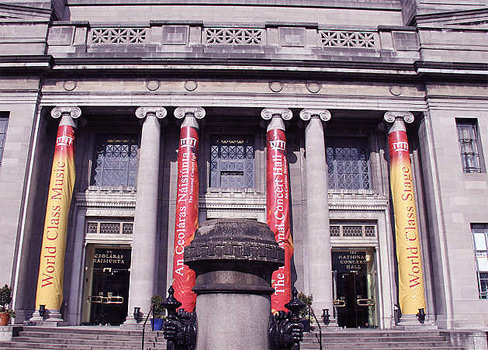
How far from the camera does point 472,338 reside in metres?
12.7

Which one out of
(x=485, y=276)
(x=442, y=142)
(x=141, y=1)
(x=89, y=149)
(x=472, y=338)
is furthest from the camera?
(x=141, y=1)

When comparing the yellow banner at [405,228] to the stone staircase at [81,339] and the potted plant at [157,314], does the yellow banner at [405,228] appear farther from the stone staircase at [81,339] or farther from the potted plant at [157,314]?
the stone staircase at [81,339]

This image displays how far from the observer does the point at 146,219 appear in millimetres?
15898

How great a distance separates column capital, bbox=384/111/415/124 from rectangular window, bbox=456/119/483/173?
75.9 inches

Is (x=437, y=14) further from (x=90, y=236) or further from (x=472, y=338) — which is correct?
(x=90, y=236)

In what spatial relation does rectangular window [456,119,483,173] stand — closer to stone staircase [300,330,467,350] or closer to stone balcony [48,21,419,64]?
stone balcony [48,21,419,64]

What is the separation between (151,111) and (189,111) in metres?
1.48

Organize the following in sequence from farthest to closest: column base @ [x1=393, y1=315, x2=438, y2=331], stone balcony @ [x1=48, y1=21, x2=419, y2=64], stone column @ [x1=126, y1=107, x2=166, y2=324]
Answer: stone balcony @ [x1=48, y1=21, x2=419, y2=64] < stone column @ [x1=126, y1=107, x2=166, y2=324] < column base @ [x1=393, y1=315, x2=438, y2=331]

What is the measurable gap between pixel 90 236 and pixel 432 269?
13.3 meters

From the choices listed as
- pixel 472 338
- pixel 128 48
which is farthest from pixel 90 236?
pixel 472 338

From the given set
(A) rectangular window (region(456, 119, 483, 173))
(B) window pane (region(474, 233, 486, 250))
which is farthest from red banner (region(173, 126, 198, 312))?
(A) rectangular window (region(456, 119, 483, 173))

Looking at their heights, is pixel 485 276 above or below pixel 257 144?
below

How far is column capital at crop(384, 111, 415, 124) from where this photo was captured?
17.1 meters

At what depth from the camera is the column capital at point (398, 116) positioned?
17.1 metres
